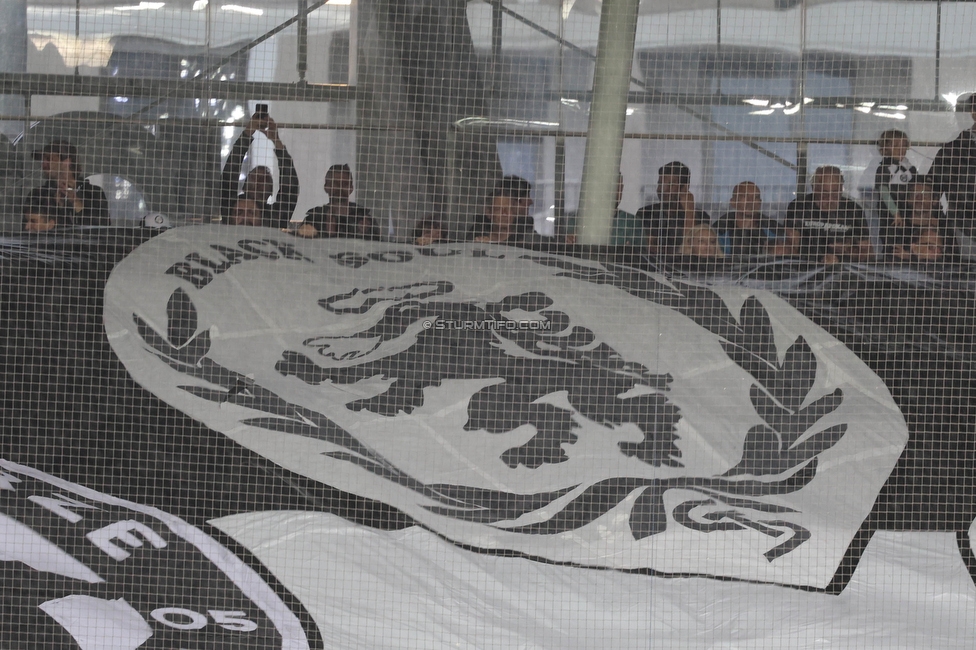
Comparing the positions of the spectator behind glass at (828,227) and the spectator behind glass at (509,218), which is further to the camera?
the spectator behind glass at (509,218)

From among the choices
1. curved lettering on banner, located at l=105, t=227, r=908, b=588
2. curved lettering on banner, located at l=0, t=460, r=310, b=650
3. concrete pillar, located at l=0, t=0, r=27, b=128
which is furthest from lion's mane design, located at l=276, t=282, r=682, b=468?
concrete pillar, located at l=0, t=0, r=27, b=128

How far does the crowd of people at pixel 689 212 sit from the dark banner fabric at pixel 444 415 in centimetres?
9

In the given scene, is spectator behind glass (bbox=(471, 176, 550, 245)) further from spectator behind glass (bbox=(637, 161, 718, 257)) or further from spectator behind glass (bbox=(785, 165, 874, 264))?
spectator behind glass (bbox=(785, 165, 874, 264))

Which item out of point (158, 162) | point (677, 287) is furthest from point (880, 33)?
point (158, 162)

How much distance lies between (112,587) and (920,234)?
238 cm

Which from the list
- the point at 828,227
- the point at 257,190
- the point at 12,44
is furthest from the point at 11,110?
the point at 828,227

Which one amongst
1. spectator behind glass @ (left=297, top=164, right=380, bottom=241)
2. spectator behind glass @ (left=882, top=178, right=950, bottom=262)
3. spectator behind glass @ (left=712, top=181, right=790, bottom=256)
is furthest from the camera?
spectator behind glass @ (left=297, top=164, right=380, bottom=241)

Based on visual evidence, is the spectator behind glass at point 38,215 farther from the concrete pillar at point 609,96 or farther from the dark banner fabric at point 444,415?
the concrete pillar at point 609,96

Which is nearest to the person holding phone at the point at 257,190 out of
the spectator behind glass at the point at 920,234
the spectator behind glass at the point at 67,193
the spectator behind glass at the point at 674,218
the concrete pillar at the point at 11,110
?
the spectator behind glass at the point at 67,193

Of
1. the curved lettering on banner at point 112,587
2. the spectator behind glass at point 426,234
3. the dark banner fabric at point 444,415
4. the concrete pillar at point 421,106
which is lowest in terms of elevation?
the curved lettering on banner at point 112,587

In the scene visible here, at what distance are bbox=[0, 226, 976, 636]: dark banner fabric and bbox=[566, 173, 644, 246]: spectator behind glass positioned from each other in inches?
6.4

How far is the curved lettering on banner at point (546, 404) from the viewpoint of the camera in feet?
7.82

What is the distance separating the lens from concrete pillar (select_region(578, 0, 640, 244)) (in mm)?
2838

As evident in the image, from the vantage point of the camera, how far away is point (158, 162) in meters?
2.81
